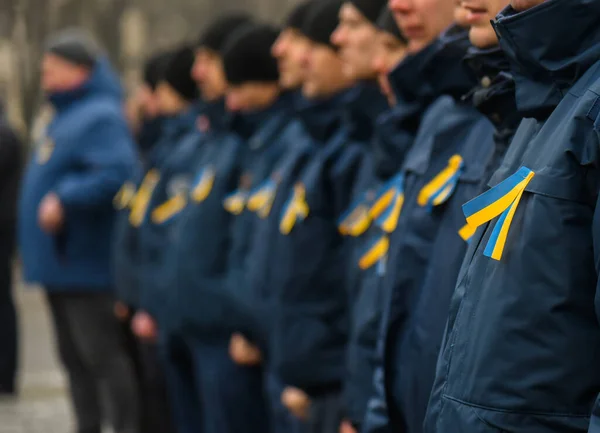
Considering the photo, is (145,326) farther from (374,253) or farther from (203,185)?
(374,253)

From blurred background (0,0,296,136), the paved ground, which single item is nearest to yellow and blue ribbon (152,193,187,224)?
the paved ground

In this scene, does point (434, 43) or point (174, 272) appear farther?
point (174, 272)

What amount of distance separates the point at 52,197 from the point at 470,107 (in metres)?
4.34

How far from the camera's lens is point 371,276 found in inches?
174

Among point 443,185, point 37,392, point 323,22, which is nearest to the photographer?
point 443,185

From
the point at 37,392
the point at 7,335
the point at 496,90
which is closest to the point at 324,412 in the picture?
the point at 496,90

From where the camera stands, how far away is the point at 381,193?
4461mm

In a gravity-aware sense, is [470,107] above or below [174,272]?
above

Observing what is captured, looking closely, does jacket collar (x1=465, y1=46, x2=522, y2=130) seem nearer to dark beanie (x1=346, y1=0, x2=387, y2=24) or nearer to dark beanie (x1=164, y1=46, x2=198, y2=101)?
dark beanie (x1=346, y1=0, x2=387, y2=24)

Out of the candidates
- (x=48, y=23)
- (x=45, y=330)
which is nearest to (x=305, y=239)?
(x=45, y=330)

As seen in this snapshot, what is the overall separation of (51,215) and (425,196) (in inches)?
166

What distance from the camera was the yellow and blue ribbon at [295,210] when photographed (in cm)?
521

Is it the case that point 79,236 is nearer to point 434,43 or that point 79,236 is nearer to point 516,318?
point 434,43

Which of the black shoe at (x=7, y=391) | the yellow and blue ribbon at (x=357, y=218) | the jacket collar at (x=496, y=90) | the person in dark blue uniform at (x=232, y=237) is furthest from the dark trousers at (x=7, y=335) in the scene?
the jacket collar at (x=496, y=90)
